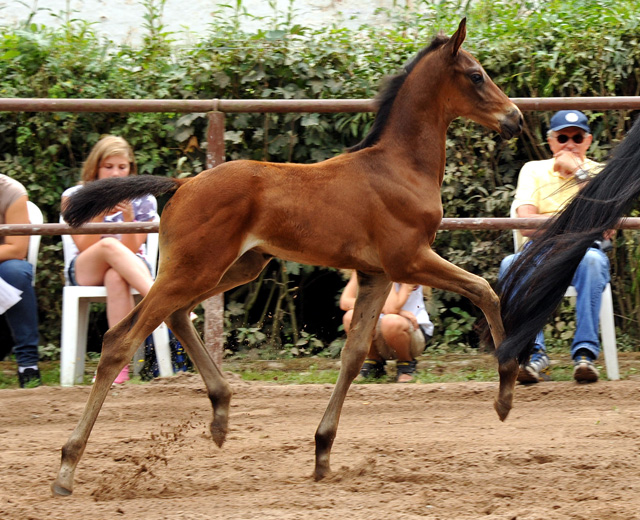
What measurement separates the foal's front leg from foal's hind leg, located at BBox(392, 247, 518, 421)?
237 mm

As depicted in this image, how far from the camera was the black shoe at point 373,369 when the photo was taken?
5480mm

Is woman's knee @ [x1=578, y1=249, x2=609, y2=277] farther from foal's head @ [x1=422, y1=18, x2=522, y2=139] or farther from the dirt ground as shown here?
foal's head @ [x1=422, y1=18, x2=522, y2=139]

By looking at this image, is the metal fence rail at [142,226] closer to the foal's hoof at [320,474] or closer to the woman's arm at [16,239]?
the woman's arm at [16,239]

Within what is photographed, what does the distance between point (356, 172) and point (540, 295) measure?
0.95m

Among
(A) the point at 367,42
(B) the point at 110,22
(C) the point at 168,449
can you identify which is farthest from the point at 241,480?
(B) the point at 110,22

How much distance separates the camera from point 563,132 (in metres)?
5.36

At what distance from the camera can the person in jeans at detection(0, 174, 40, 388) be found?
5.21m

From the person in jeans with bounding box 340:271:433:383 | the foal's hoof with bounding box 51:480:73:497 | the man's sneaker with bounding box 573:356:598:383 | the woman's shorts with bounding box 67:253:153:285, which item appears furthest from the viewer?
the woman's shorts with bounding box 67:253:153:285

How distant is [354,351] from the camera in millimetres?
3676

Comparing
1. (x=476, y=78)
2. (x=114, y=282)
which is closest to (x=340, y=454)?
(x=476, y=78)

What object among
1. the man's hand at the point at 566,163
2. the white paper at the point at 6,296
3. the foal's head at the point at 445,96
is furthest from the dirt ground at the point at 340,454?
the foal's head at the point at 445,96

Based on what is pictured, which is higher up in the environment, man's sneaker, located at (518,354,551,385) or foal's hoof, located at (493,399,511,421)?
foal's hoof, located at (493,399,511,421)

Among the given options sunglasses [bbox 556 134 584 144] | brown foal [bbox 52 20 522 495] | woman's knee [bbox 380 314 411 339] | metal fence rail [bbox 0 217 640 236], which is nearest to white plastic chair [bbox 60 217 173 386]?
metal fence rail [bbox 0 217 640 236]

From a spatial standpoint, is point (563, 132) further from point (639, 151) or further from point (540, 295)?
point (540, 295)
